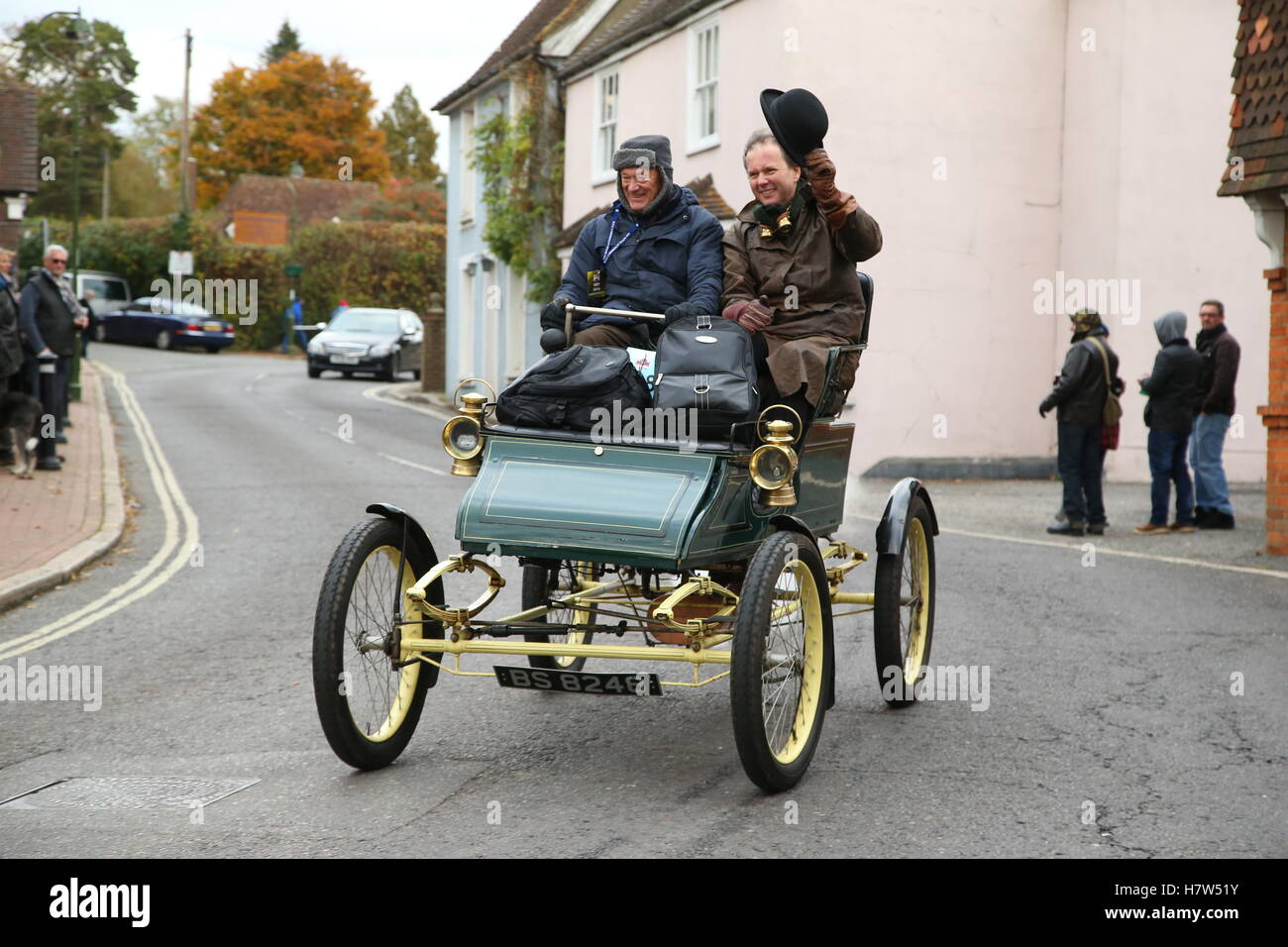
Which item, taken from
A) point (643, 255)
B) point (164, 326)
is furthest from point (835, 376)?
point (164, 326)

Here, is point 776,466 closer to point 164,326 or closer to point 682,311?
point 682,311

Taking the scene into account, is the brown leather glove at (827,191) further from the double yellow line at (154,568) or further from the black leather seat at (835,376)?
the double yellow line at (154,568)

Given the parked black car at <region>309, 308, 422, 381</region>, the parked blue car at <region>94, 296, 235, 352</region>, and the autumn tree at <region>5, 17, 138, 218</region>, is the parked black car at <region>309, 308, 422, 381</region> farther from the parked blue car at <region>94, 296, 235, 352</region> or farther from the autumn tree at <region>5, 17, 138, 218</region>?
the autumn tree at <region>5, 17, 138, 218</region>

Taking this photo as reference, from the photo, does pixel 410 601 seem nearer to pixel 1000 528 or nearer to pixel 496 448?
pixel 496 448

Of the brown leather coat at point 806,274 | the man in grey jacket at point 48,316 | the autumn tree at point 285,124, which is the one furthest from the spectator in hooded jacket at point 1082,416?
the autumn tree at point 285,124

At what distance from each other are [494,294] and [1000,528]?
19.4 m

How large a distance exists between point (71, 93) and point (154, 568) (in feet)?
213

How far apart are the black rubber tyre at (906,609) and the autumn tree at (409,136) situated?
85915 mm

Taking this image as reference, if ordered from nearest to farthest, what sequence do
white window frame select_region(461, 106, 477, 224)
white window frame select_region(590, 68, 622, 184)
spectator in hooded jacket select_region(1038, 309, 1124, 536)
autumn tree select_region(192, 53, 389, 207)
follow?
1. spectator in hooded jacket select_region(1038, 309, 1124, 536)
2. white window frame select_region(590, 68, 622, 184)
3. white window frame select_region(461, 106, 477, 224)
4. autumn tree select_region(192, 53, 389, 207)

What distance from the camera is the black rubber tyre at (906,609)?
6.31 metres

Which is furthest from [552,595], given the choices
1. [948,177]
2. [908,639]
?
[948,177]

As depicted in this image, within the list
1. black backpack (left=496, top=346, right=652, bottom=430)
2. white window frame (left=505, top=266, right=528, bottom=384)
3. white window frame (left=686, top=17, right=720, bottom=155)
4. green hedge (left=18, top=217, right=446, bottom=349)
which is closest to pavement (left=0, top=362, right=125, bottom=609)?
black backpack (left=496, top=346, right=652, bottom=430)

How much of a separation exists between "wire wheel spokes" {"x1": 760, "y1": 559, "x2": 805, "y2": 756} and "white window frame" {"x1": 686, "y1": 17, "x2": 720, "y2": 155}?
1791cm

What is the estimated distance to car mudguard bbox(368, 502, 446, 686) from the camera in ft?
17.8
